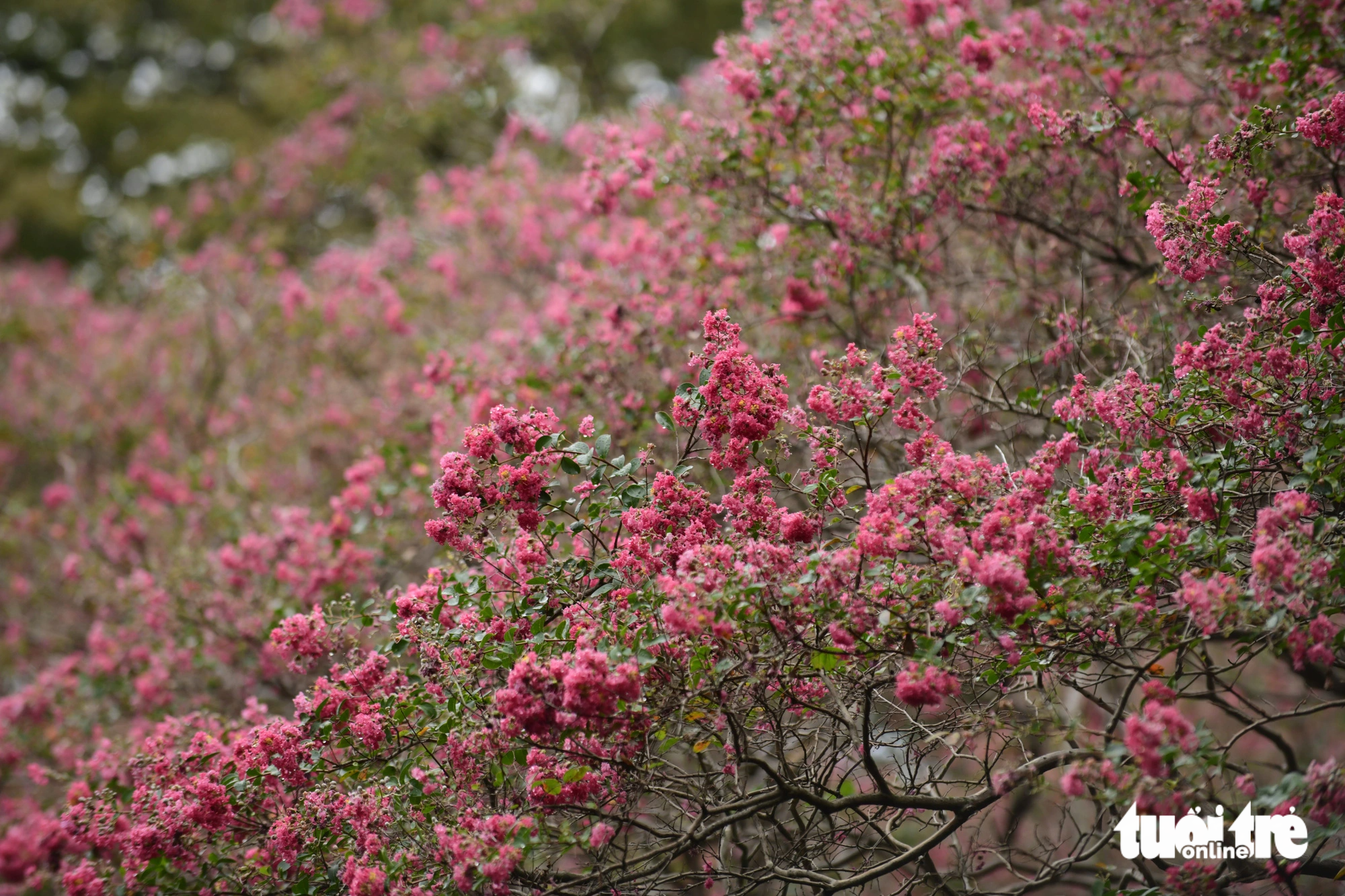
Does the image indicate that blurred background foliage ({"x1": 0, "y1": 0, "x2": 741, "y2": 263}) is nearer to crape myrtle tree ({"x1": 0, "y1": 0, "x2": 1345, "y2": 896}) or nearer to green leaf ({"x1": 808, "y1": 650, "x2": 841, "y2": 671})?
crape myrtle tree ({"x1": 0, "y1": 0, "x2": 1345, "y2": 896})

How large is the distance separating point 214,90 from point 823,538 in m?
16.2

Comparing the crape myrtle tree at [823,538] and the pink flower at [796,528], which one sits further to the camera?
the pink flower at [796,528]

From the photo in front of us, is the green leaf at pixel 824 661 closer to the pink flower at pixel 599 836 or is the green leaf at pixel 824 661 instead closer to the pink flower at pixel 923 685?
the pink flower at pixel 923 685

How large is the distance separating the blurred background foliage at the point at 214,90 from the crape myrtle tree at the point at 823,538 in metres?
6.11

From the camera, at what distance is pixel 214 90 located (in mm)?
16344

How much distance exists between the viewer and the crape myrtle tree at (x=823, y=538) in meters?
2.94

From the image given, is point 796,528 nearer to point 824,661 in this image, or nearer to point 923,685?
point 824,661

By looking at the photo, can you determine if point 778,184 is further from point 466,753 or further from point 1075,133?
point 466,753

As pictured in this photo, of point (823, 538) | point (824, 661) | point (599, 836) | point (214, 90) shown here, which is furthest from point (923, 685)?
point (214, 90)

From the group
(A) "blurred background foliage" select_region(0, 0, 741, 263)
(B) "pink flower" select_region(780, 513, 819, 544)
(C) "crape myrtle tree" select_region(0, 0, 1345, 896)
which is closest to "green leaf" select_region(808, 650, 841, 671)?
(C) "crape myrtle tree" select_region(0, 0, 1345, 896)

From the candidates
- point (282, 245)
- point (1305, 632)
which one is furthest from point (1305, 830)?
point (282, 245)

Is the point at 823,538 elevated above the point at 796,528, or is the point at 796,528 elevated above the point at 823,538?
the point at 823,538

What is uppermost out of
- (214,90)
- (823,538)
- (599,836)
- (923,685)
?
(214,90)

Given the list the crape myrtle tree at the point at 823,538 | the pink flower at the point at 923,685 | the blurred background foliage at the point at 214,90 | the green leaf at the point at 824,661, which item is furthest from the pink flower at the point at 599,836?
the blurred background foliage at the point at 214,90
